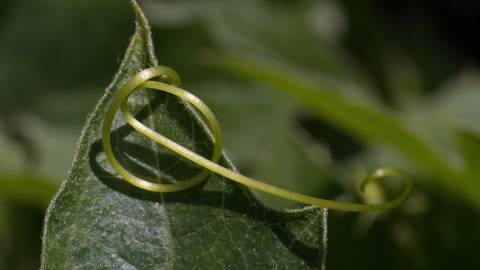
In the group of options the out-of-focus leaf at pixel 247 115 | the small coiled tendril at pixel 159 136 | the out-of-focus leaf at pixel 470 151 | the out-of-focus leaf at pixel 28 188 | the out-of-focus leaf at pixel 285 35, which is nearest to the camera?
the small coiled tendril at pixel 159 136

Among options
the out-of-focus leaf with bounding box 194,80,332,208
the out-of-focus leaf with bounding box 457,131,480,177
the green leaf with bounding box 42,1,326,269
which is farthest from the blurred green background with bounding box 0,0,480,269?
the green leaf with bounding box 42,1,326,269

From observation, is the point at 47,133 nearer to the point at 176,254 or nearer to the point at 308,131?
the point at 308,131

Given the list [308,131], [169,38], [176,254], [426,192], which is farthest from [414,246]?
[169,38]

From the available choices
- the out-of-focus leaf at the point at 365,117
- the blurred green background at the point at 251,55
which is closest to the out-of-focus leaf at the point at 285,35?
the blurred green background at the point at 251,55

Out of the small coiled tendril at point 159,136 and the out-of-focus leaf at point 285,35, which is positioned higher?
the small coiled tendril at point 159,136

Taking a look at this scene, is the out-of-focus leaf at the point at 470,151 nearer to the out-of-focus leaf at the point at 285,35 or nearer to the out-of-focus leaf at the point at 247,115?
the out-of-focus leaf at the point at 247,115

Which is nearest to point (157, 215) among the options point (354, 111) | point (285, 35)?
point (354, 111)
